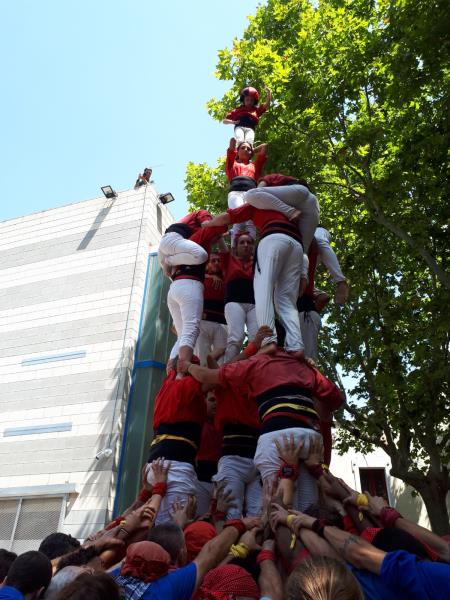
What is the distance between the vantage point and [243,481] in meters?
5.22

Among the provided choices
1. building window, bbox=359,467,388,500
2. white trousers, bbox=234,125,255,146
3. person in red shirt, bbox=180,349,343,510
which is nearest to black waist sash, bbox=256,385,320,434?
person in red shirt, bbox=180,349,343,510

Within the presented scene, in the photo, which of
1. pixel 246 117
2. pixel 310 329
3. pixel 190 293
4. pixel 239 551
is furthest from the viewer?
pixel 246 117

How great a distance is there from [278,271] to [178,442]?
2097 mm

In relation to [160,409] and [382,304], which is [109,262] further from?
[160,409]

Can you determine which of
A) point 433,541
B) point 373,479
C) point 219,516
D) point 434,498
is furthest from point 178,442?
point 373,479

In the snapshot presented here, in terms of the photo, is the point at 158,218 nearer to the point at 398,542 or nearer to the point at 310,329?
the point at 310,329

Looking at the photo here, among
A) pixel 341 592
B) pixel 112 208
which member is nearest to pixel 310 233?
pixel 341 592

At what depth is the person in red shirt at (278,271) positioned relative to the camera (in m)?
5.59

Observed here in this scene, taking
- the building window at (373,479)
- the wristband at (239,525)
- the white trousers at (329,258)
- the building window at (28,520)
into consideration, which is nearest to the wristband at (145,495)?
the wristband at (239,525)

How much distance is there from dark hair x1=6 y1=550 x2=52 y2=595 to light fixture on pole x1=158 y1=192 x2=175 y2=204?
1482 centimetres

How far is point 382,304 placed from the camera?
13.3 m

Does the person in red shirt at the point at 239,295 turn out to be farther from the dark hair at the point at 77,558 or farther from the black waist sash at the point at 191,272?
the dark hair at the point at 77,558

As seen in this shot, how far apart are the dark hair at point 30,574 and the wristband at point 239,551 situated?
1.04 metres

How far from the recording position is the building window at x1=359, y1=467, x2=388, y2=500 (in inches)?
941
